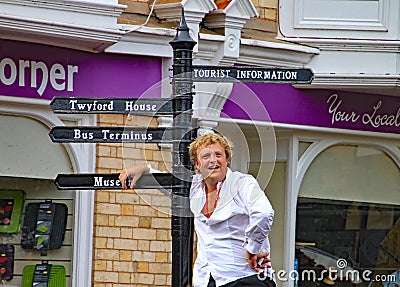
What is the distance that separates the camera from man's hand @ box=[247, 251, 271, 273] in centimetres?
733

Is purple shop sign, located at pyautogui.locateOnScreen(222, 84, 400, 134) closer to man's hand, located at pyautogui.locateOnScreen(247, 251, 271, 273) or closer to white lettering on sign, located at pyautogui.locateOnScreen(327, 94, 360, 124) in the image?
white lettering on sign, located at pyautogui.locateOnScreen(327, 94, 360, 124)

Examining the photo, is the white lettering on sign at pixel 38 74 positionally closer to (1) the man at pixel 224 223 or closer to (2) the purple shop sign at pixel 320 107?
(2) the purple shop sign at pixel 320 107

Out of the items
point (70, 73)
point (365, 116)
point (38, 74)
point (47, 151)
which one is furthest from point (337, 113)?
point (38, 74)

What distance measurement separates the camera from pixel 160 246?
11711 millimetres

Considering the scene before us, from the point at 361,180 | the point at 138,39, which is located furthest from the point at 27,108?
the point at 361,180

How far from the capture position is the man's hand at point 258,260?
7.33m

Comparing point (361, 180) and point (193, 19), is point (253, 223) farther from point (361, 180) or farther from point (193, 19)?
point (361, 180)

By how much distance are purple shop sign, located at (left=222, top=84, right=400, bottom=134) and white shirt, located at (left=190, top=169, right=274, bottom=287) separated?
4.31m

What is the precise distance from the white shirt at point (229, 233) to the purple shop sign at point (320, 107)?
4.31m

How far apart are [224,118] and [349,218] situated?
2.28 meters

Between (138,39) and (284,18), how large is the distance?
79.4 inches

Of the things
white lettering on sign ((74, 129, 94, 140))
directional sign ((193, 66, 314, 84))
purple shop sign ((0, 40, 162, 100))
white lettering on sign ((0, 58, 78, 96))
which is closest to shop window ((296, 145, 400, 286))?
purple shop sign ((0, 40, 162, 100))

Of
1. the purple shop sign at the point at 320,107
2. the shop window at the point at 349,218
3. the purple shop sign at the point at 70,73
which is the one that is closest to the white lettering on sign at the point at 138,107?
the purple shop sign at the point at 70,73

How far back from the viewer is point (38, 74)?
10922 millimetres
